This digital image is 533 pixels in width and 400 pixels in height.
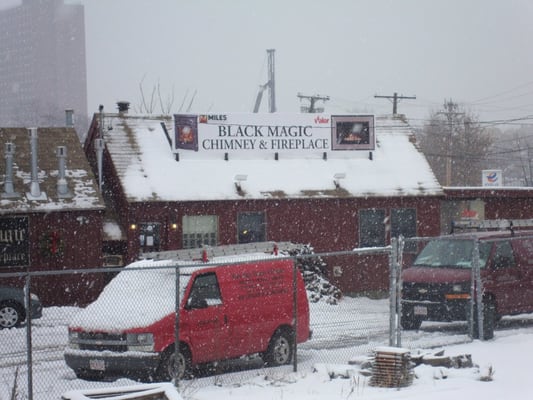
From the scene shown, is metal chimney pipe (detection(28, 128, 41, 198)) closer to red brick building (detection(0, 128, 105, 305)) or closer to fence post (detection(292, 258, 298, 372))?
red brick building (detection(0, 128, 105, 305))

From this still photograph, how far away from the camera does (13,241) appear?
26.2 meters

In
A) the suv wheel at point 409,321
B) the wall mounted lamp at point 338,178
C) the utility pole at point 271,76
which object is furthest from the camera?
the utility pole at point 271,76

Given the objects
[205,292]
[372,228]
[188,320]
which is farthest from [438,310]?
[372,228]

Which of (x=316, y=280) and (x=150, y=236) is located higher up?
(x=150, y=236)

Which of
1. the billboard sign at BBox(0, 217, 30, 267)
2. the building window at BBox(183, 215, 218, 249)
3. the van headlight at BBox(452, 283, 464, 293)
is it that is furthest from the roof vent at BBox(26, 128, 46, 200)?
the van headlight at BBox(452, 283, 464, 293)

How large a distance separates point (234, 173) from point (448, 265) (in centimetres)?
1383

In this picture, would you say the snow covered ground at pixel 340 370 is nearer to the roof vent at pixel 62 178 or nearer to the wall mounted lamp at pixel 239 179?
the roof vent at pixel 62 178

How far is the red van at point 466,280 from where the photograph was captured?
17.2 meters

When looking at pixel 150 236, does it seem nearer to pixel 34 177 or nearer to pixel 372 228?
pixel 34 177

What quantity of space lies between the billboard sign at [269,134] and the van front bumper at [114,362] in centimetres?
1824

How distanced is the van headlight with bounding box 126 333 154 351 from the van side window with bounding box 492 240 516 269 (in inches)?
318

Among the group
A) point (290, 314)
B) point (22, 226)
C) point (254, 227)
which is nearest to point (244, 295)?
point (290, 314)

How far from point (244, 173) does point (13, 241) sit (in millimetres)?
8517

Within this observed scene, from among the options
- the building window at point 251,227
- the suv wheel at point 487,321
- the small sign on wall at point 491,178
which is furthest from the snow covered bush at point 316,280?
the small sign on wall at point 491,178
